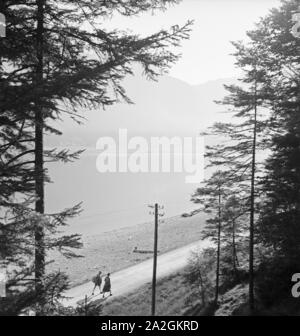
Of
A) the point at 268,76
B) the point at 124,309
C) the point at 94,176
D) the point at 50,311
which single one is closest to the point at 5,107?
the point at 50,311

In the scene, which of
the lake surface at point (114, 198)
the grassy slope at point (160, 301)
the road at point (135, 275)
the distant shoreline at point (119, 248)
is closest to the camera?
the grassy slope at point (160, 301)

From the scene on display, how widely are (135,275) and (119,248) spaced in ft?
41.6

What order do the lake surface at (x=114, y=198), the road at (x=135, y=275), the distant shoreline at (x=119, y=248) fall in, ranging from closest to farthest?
the road at (x=135, y=275)
the distant shoreline at (x=119, y=248)
the lake surface at (x=114, y=198)

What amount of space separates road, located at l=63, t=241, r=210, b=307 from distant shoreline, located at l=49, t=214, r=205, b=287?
4.20 ft

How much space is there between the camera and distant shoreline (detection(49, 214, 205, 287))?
3516 cm

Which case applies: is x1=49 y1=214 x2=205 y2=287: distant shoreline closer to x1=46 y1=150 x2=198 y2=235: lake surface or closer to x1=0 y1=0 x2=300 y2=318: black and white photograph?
x1=0 y1=0 x2=300 y2=318: black and white photograph

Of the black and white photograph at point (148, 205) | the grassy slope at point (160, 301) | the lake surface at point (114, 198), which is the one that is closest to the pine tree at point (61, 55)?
the black and white photograph at point (148, 205)

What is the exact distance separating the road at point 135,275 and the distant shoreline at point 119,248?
4.20ft

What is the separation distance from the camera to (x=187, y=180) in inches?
6452

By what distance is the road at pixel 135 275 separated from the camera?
27.5 m

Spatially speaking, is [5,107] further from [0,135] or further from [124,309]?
[124,309]

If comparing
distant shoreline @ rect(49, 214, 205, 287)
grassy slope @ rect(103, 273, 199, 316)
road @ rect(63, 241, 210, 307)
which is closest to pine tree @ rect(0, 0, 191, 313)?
grassy slope @ rect(103, 273, 199, 316)

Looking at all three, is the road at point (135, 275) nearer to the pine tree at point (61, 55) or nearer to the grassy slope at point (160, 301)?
the grassy slope at point (160, 301)

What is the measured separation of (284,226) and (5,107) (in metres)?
13.8
